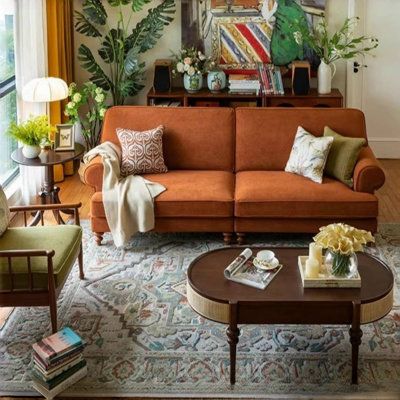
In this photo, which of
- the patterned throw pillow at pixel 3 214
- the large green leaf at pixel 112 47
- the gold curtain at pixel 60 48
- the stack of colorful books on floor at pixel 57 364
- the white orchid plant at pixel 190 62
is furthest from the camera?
the large green leaf at pixel 112 47

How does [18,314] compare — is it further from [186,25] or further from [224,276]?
[186,25]

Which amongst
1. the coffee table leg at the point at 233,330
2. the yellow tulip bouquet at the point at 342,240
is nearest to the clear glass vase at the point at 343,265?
the yellow tulip bouquet at the point at 342,240

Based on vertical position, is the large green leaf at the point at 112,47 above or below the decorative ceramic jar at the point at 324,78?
above

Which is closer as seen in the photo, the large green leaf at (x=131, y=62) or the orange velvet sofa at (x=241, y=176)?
the orange velvet sofa at (x=241, y=176)

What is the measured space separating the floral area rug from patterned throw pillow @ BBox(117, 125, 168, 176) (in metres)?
0.84

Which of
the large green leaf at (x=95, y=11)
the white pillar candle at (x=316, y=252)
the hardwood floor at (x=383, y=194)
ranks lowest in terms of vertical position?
the hardwood floor at (x=383, y=194)

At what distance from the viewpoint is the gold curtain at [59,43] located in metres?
6.11

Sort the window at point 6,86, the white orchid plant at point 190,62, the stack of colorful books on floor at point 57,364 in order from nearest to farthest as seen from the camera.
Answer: the stack of colorful books on floor at point 57,364 < the window at point 6,86 < the white orchid plant at point 190,62

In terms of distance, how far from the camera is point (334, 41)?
6.36 metres

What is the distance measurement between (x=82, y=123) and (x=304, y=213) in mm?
2557

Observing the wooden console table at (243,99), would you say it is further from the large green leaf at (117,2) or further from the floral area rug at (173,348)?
the floral area rug at (173,348)

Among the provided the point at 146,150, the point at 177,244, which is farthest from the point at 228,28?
the point at 177,244

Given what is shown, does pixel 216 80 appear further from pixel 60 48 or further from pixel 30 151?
pixel 30 151

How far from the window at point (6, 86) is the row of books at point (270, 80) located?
2.21m
